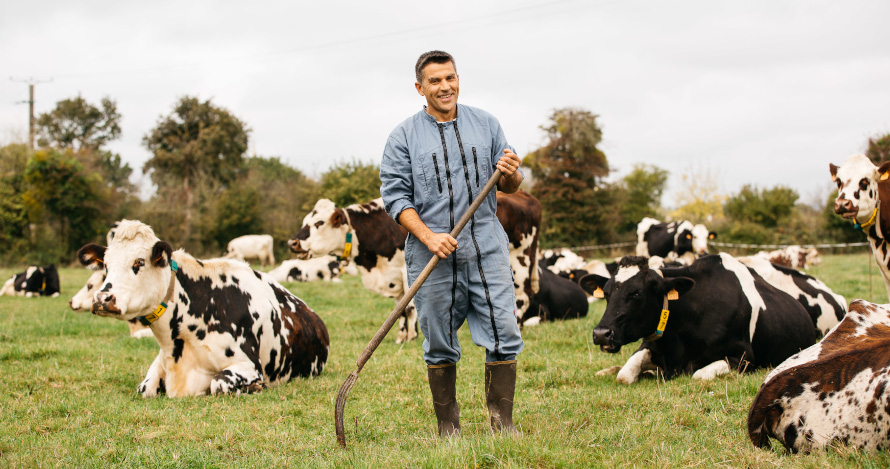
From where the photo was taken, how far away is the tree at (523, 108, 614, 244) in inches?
1528

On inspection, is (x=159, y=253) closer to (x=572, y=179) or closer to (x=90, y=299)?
(x=90, y=299)

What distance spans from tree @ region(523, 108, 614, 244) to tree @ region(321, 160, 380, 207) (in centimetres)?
880

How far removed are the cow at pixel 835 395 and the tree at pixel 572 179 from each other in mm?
35065

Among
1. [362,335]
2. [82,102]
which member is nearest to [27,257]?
[82,102]

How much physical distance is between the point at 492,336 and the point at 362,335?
6451 millimetres

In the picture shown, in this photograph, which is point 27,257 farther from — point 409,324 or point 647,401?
point 647,401

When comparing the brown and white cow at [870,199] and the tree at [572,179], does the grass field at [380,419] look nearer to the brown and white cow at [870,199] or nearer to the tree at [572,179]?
the brown and white cow at [870,199]

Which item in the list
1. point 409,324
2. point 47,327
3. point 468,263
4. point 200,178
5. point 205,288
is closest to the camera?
point 468,263

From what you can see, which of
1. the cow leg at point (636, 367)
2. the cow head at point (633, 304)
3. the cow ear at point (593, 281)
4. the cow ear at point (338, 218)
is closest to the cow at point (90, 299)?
the cow ear at point (338, 218)

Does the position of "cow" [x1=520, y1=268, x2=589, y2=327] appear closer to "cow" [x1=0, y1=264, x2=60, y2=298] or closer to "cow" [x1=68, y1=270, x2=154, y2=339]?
"cow" [x1=68, y1=270, x2=154, y2=339]

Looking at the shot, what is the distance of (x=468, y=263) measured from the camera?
13.5 feet

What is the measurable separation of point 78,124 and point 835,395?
5951cm

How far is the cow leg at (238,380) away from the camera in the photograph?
6145mm

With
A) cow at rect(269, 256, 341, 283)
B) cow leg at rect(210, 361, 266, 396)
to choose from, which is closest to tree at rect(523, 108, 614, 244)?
cow at rect(269, 256, 341, 283)
